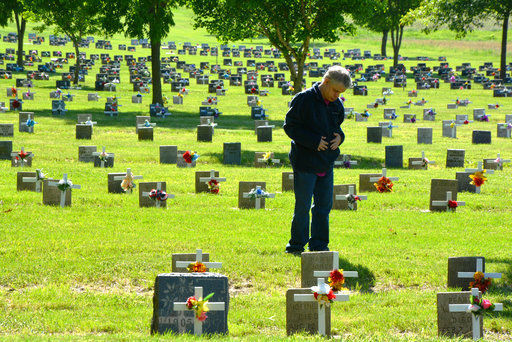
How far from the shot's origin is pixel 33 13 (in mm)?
45375

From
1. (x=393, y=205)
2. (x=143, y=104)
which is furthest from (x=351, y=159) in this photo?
(x=143, y=104)

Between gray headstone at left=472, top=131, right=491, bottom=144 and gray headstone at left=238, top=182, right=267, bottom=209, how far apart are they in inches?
558

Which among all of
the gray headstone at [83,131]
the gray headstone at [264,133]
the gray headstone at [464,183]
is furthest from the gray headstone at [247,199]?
the gray headstone at [83,131]

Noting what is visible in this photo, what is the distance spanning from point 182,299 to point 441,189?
806 cm

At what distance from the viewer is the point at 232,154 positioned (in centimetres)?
2041

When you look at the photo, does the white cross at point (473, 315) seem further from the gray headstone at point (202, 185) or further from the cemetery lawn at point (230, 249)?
the gray headstone at point (202, 185)

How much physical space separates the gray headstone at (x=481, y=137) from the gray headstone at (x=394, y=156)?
245 inches

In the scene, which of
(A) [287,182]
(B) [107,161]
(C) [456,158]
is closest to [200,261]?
(A) [287,182]

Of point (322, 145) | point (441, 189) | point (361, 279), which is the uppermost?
point (322, 145)

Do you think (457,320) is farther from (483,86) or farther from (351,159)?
(483,86)

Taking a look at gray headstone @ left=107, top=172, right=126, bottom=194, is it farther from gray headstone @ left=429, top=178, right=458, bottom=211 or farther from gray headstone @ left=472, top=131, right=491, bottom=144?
gray headstone @ left=472, top=131, right=491, bottom=144

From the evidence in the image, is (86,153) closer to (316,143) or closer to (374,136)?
(374,136)

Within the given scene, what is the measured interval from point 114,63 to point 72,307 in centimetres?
5911

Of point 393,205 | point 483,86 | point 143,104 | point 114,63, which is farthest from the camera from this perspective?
point 114,63
